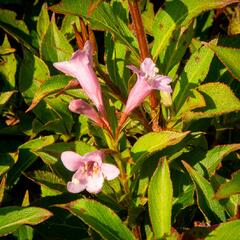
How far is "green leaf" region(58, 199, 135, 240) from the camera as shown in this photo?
4.64 ft

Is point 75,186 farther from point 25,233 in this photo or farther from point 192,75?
point 192,75

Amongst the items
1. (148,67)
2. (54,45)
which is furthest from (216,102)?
(54,45)

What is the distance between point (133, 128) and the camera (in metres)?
1.83

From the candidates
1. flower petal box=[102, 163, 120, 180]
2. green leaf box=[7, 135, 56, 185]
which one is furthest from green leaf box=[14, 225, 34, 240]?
flower petal box=[102, 163, 120, 180]

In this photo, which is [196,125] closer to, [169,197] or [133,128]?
[133,128]

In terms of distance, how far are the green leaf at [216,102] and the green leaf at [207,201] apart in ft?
0.61

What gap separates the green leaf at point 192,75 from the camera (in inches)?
68.2

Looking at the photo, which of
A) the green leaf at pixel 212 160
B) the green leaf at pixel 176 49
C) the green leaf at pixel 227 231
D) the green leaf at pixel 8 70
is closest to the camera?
the green leaf at pixel 227 231

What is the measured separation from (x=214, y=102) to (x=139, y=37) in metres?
0.32

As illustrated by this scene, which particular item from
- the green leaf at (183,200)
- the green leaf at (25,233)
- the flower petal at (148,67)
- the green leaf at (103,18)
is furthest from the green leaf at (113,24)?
the green leaf at (25,233)

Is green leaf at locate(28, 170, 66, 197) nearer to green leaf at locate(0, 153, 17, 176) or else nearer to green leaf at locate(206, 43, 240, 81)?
green leaf at locate(0, 153, 17, 176)

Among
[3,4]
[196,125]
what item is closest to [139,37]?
[196,125]

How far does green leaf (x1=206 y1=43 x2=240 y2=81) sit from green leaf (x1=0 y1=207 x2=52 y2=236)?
72cm

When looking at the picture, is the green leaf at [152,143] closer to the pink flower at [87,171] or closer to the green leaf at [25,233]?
the pink flower at [87,171]
